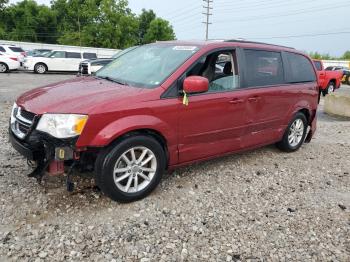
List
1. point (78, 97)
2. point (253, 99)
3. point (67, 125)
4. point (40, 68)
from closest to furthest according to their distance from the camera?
1. point (67, 125)
2. point (78, 97)
3. point (253, 99)
4. point (40, 68)

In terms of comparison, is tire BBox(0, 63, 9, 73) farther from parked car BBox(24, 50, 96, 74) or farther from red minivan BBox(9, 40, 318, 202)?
red minivan BBox(9, 40, 318, 202)

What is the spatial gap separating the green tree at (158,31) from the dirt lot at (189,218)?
160 feet

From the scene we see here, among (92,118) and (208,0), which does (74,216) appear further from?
(208,0)

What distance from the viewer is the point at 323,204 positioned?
160 inches

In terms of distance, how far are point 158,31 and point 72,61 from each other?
32.4 metres

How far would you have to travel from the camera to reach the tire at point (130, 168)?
3.43 metres

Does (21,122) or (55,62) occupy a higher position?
(55,62)

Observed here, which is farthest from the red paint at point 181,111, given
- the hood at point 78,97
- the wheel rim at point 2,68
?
the wheel rim at point 2,68

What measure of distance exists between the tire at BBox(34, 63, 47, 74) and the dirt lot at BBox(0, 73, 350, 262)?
660 inches

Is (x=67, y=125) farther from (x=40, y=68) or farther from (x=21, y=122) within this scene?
(x=40, y=68)

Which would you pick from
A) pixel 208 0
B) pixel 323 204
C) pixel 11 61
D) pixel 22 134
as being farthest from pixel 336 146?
pixel 208 0

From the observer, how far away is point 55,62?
20.8 meters

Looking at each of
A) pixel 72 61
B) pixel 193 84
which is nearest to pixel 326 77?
pixel 72 61

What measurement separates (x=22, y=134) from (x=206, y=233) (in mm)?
2131
